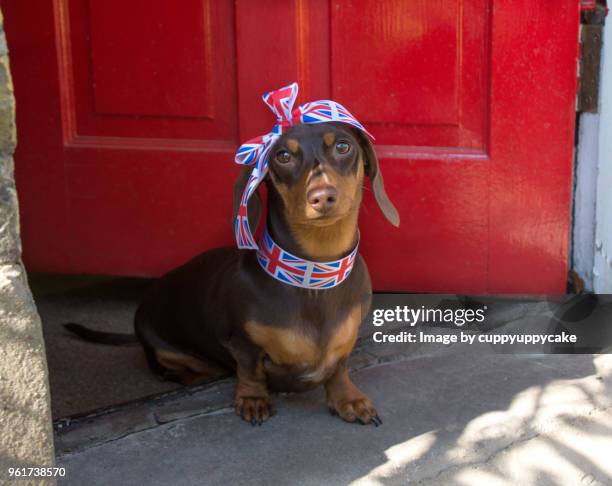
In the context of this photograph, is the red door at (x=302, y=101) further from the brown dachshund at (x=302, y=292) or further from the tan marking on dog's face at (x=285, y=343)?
the tan marking on dog's face at (x=285, y=343)

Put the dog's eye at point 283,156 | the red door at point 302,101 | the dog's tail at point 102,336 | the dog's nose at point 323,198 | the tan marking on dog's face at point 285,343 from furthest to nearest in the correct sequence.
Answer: the dog's tail at point 102,336 → the red door at point 302,101 → the tan marking on dog's face at point 285,343 → the dog's eye at point 283,156 → the dog's nose at point 323,198

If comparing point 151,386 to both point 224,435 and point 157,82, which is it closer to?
point 224,435

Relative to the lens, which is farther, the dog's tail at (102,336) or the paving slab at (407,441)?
the dog's tail at (102,336)

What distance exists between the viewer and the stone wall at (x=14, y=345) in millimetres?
1741

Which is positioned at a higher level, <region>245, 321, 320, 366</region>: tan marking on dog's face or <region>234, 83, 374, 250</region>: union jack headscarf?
<region>234, 83, 374, 250</region>: union jack headscarf

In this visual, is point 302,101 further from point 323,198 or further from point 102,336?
point 102,336

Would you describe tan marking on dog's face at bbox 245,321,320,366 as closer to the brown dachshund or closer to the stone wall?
the brown dachshund

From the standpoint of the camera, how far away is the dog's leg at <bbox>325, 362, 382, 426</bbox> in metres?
2.47

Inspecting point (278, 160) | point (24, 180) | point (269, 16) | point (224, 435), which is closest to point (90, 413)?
point (224, 435)

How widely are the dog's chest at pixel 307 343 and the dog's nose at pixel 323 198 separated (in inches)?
14.9

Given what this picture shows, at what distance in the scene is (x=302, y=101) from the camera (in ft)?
9.80

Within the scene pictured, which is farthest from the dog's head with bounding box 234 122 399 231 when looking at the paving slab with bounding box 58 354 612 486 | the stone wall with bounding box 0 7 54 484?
the stone wall with bounding box 0 7 54 484

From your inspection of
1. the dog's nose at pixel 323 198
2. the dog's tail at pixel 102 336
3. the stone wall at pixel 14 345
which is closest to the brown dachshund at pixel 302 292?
the dog's nose at pixel 323 198

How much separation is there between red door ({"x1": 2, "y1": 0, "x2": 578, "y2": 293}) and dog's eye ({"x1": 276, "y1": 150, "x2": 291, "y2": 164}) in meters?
0.75
